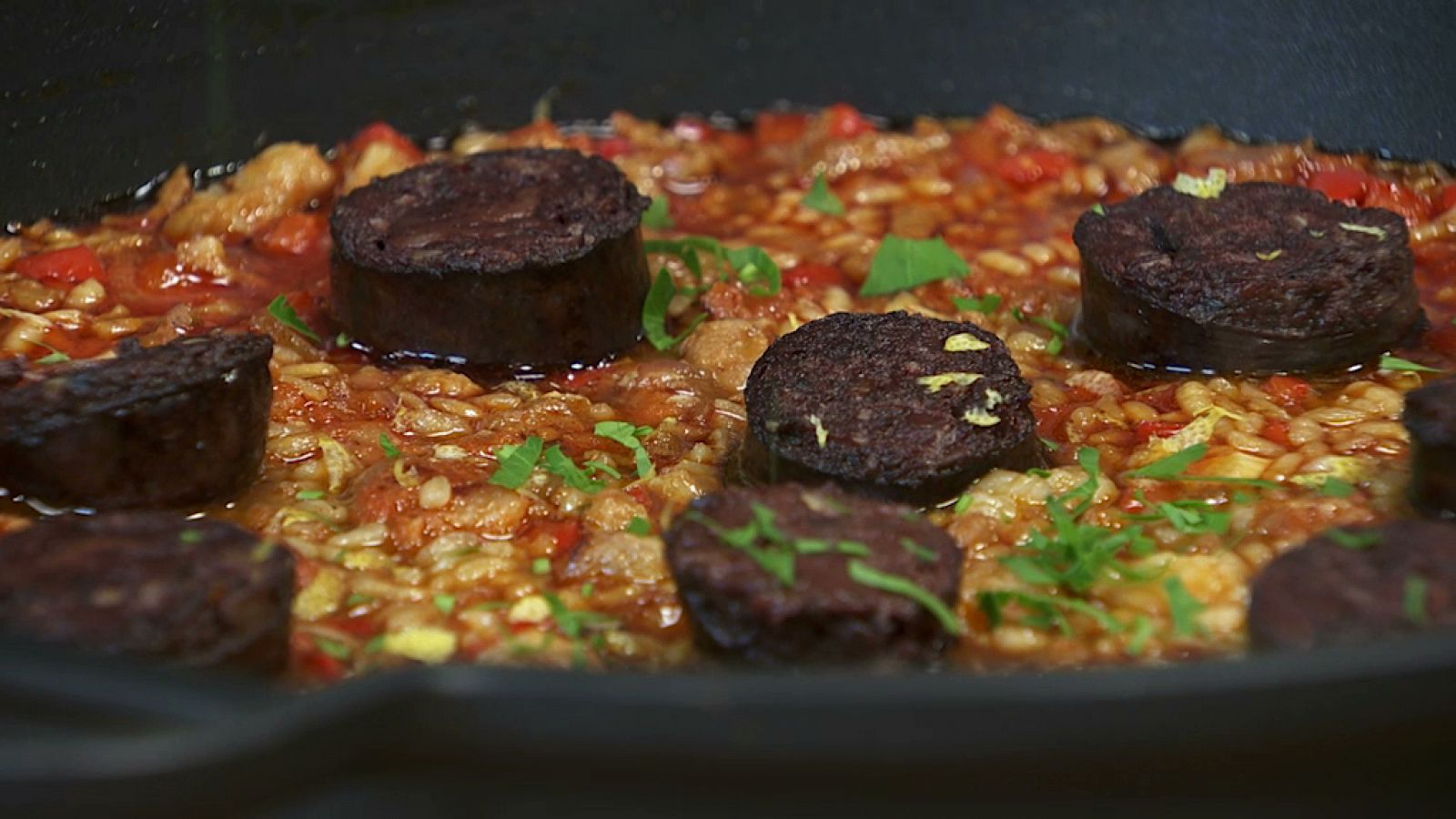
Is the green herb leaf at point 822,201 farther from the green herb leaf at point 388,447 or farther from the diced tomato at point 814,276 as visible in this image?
the green herb leaf at point 388,447

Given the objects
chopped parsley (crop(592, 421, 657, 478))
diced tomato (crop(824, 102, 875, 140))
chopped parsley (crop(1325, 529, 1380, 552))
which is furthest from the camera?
diced tomato (crop(824, 102, 875, 140))

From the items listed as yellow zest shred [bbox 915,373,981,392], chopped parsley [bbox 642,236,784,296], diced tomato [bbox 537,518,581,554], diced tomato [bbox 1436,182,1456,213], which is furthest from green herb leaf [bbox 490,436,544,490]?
diced tomato [bbox 1436,182,1456,213]

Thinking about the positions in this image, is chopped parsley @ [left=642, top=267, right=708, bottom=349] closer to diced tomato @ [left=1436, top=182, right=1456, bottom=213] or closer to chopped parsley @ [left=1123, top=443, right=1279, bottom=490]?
chopped parsley @ [left=1123, top=443, right=1279, bottom=490]

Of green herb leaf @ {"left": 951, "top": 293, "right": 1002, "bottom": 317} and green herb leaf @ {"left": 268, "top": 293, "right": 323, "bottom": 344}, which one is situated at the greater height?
green herb leaf @ {"left": 951, "top": 293, "right": 1002, "bottom": 317}

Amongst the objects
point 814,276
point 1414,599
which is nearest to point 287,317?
point 814,276

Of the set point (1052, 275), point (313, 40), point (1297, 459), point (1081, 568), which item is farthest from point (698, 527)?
point (313, 40)

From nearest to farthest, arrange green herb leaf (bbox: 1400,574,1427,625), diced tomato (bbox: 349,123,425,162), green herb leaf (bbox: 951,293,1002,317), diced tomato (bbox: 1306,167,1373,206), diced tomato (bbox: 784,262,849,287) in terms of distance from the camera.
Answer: green herb leaf (bbox: 1400,574,1427,625)
green herb leaf (bbox: 951,293,1002,317)
diced tomato (bbox: 784,262,849,287)
diced tomato (bbox: 1306,167,1373,206)
diced tomato (bbox: 349,123,425,162)

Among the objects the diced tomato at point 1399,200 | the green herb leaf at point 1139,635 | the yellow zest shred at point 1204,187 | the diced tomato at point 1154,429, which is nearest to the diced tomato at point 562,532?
the green herb leaf at point 1139,635
